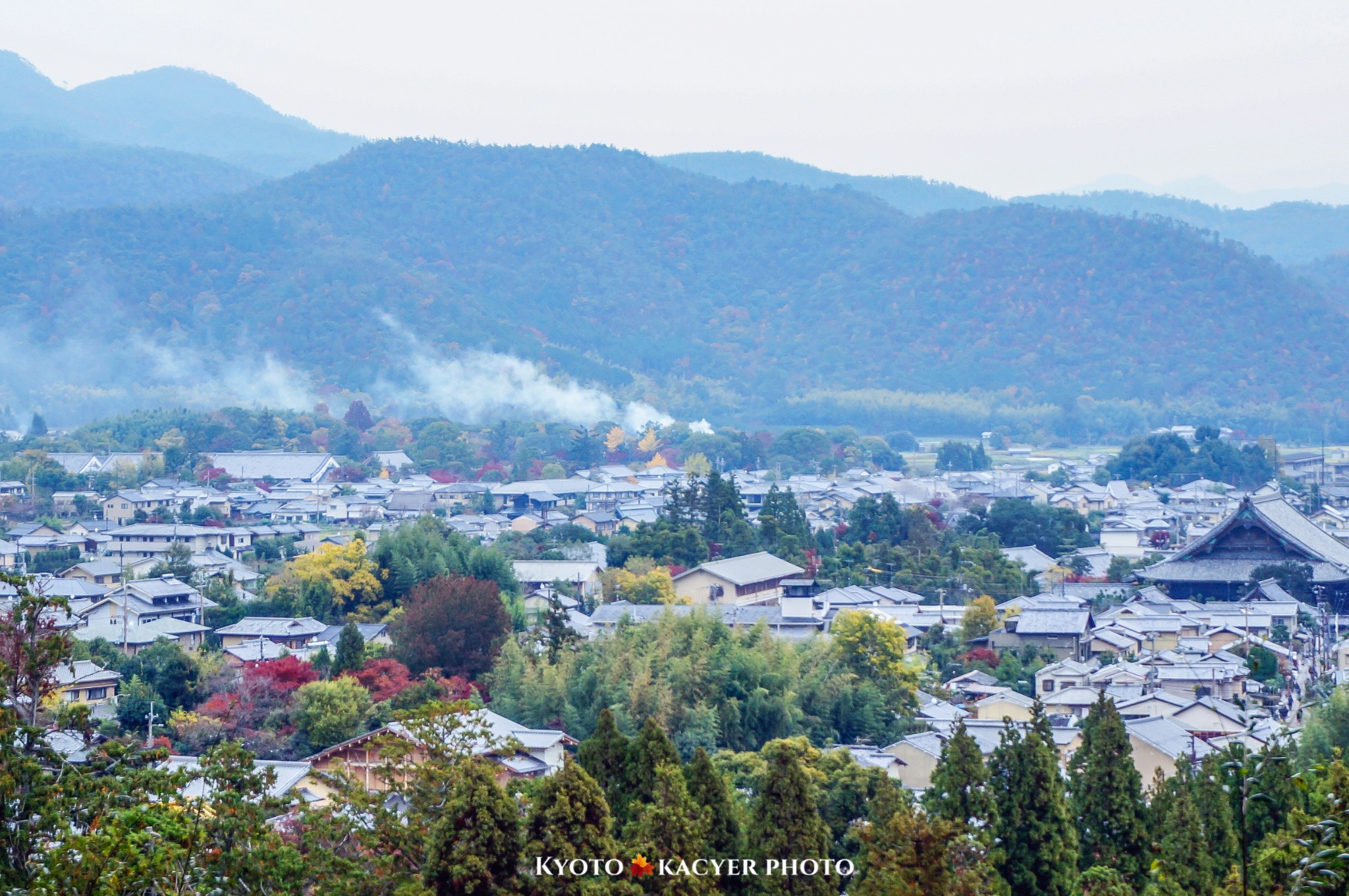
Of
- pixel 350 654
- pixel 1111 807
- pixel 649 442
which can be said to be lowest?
pixel 649 442

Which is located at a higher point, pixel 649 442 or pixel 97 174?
pixel 97 174

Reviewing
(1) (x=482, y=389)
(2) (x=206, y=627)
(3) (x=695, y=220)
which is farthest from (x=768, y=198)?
(2) (x=206, y=627)

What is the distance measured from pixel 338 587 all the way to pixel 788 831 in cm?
1326

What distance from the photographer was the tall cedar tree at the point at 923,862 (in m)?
7.73

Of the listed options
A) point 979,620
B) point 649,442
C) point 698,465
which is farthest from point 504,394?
point 979,620

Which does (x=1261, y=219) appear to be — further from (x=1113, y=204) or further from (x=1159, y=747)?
(x=1159, y=747)

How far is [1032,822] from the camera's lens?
984cm

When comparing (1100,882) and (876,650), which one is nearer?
(1100,882)

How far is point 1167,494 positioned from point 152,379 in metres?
49.0

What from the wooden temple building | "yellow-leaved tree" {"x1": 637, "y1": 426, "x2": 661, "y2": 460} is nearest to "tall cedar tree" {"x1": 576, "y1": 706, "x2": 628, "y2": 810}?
the wooden temple building

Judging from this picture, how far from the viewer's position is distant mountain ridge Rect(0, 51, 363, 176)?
137 metres

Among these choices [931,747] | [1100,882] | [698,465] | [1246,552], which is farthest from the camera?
[698,465]

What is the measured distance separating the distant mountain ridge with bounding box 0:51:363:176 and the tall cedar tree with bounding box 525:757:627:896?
126357mm

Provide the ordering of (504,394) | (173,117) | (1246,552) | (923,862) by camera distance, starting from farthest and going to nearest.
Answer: (173,117) < (504,394) < (1246,552) < (923,862)
